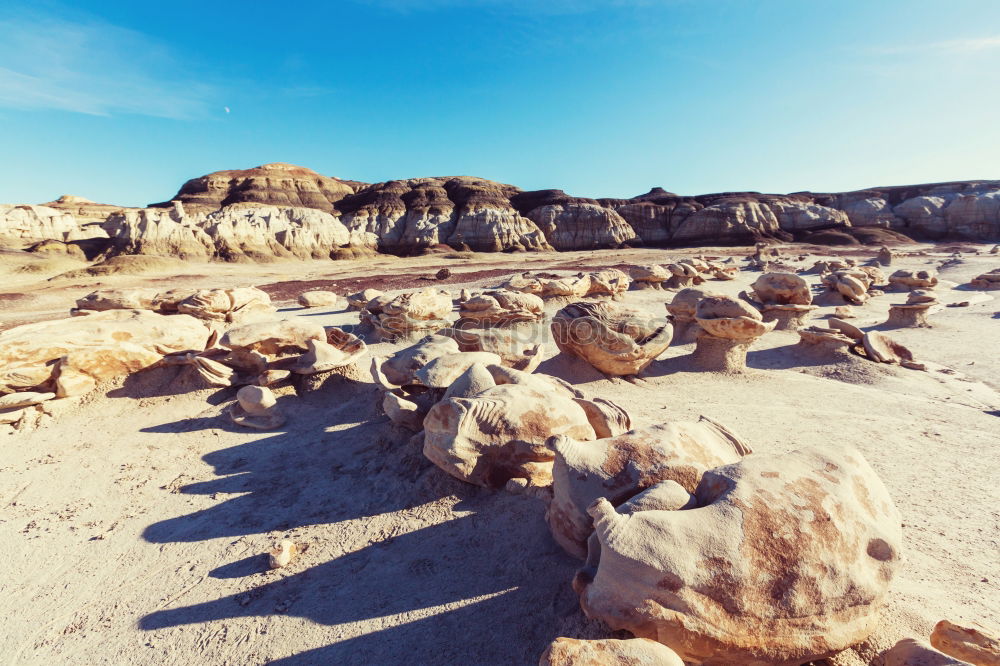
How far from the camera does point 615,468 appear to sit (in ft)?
8.24

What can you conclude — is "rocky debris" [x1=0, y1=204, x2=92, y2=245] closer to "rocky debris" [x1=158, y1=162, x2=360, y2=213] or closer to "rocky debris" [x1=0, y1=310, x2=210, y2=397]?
"rocky debris" [x1=158, y1=162, x2=360, y2=213]

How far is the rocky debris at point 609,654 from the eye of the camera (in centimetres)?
153

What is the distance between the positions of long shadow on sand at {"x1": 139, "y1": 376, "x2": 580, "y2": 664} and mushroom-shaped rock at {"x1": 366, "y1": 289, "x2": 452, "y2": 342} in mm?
4358

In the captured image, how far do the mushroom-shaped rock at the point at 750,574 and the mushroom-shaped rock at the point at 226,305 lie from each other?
9.94 meters

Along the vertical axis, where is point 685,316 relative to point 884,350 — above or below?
above

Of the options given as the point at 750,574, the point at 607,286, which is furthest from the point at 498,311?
the point at 750,574

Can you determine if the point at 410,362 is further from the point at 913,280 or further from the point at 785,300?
the point at 913,280

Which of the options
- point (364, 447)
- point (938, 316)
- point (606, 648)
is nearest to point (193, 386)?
point (364, 447)

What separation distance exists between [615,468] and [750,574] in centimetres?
86

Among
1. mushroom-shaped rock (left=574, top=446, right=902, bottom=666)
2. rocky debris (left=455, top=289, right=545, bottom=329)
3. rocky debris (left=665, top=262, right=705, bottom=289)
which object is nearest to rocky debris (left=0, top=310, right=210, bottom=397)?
rocky debris (left=455, top=289, right=545, bottom=329)

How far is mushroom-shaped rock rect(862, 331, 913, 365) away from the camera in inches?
284

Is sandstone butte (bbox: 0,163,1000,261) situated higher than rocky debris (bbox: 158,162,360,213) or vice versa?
rocky debris (bbox: 158,162,360,213)

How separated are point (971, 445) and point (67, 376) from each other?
963 centimetres

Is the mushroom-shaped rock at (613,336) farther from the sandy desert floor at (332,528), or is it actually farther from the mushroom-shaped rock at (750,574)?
the mushroom-shaped rock at (750,574)
